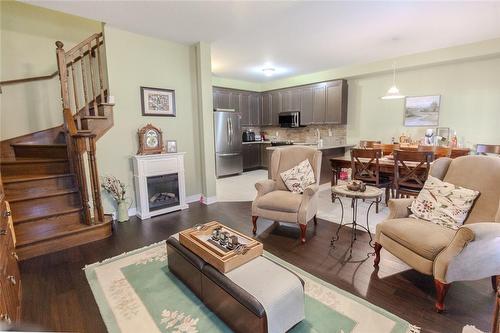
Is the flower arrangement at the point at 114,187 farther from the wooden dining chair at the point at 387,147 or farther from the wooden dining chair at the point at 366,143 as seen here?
the wooden dining chair at the point at 366,143

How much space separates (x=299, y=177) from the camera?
126 inches

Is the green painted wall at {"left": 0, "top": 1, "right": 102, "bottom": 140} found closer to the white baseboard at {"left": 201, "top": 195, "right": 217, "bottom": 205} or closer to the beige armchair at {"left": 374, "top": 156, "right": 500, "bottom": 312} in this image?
the white baseboard at {"left": 201, "top": 195, "right": 217, "bottom": 205}

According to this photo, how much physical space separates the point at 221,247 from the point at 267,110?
255 inches

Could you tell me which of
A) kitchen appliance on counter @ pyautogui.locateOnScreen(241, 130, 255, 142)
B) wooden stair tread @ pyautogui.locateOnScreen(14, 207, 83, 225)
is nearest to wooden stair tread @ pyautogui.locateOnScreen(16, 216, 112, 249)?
wooden stair tread @ pyautogui.locateOnScreen(14, 207, 83, 225)

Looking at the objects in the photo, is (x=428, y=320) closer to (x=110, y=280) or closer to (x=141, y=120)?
(x=110, y=280)

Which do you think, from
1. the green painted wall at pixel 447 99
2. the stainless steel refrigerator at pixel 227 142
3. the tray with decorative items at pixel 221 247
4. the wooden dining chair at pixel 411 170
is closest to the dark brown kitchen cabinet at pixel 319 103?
the green painted wall at pixel 447 99

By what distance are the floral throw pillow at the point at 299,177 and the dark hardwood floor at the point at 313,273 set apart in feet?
1.84

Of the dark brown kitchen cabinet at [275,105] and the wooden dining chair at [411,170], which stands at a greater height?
the dark brown kitchen cabinet at [275,105]

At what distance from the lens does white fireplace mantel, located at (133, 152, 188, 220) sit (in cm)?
364

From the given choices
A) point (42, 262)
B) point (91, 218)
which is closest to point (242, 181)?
point (91, 218)

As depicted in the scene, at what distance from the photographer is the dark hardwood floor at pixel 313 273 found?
1.71 metres

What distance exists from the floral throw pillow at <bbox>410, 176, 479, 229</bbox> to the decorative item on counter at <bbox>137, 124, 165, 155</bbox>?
342 centimetres

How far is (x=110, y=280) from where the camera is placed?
2156 mm

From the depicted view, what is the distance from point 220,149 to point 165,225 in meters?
3.47
